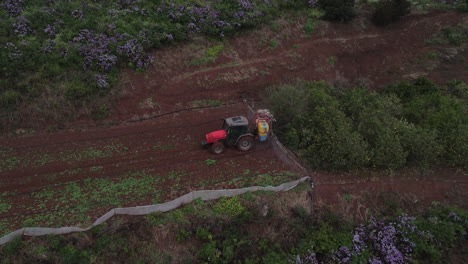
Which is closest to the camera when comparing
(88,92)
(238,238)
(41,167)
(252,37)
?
(238,238)

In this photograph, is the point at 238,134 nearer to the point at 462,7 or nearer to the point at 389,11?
the point at 389,11

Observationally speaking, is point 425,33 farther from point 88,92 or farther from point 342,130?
point 88,92

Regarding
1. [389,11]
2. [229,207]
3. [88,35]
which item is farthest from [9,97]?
[389,11]

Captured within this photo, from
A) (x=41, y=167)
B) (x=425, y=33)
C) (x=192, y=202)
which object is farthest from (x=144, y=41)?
(x=425, y=33)

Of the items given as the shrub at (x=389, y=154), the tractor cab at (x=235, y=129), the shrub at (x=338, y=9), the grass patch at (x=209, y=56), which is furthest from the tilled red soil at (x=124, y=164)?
the shrub at (x=338, y=9)

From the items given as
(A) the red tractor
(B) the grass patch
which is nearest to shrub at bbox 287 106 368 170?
(A) the red tractor
